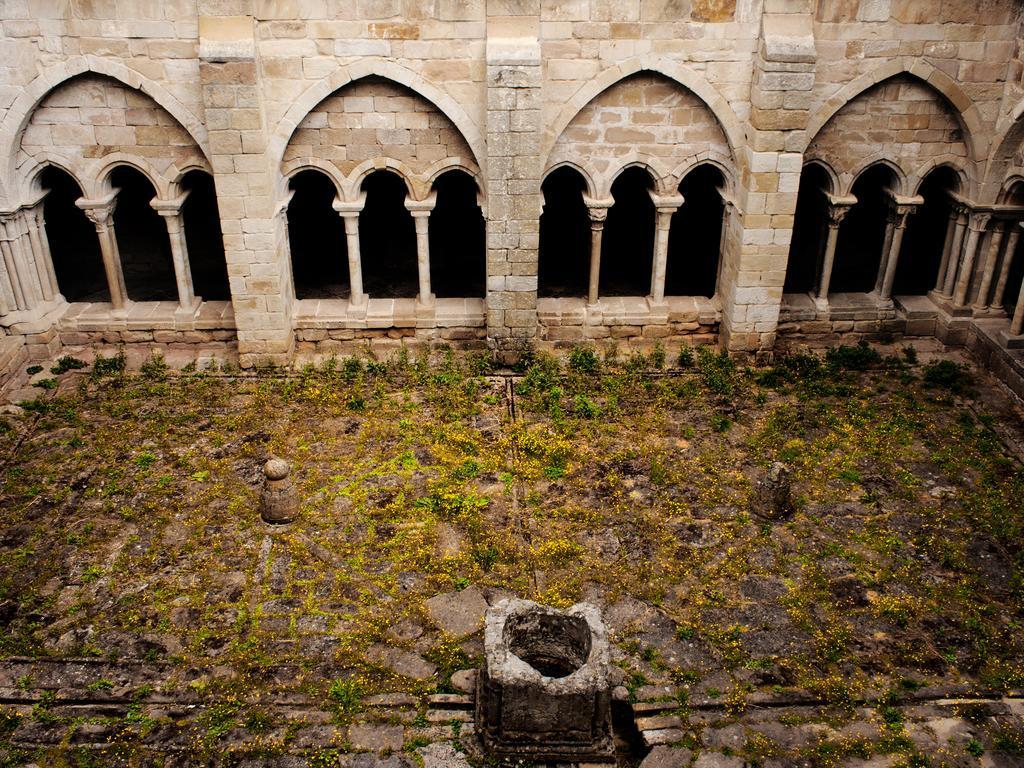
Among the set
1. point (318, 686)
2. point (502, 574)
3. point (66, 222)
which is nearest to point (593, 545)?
point (502, 574)

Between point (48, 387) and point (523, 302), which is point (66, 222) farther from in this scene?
point (523, 302)

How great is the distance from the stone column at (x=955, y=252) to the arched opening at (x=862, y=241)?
1306 mm

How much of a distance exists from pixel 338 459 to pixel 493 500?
7.00 feet

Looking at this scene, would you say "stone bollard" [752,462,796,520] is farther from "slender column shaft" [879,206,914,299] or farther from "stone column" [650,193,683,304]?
"slender column shaft" [879,206,914,299]

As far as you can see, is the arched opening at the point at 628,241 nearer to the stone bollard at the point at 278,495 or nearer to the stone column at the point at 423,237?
the stone column at the point at 423,237

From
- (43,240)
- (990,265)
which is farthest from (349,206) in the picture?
(990,265)

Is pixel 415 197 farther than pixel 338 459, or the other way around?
pixel 415 197

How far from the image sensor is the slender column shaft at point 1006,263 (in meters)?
14.6

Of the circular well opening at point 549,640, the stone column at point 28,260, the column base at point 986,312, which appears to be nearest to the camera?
the circular well opening at point 549,640

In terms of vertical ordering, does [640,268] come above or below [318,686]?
above

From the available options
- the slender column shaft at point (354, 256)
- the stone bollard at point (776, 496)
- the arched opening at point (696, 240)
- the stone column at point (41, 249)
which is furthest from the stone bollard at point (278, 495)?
the arched opening at point (696, 240)

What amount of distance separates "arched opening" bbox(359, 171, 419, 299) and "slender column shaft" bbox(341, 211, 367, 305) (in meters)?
1.13

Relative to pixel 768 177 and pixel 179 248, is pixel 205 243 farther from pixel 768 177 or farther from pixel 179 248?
pixel 768 177

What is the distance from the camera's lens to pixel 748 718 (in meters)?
9.16
